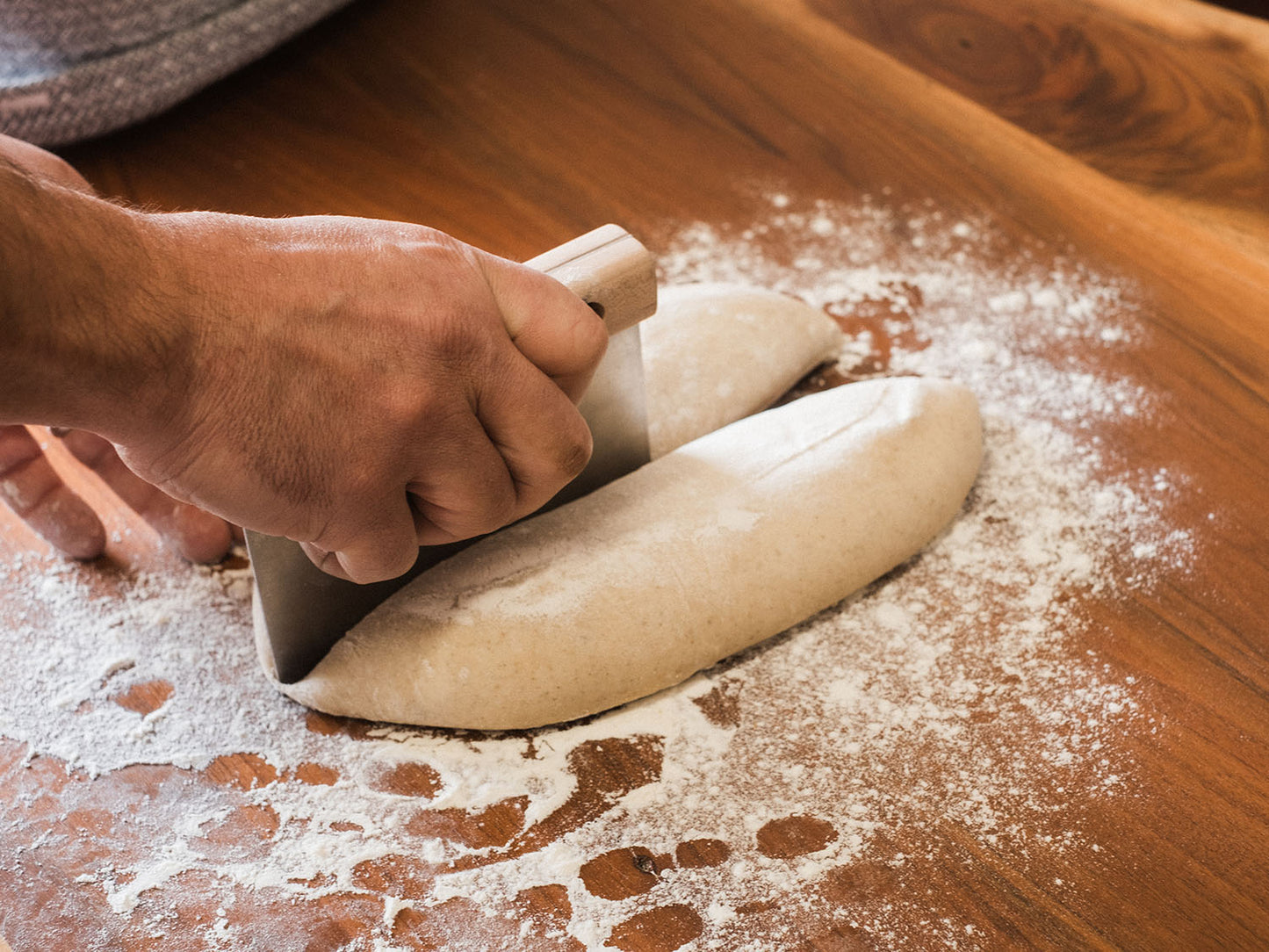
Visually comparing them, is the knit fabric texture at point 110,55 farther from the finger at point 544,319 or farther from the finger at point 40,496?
the finger at point 544,319

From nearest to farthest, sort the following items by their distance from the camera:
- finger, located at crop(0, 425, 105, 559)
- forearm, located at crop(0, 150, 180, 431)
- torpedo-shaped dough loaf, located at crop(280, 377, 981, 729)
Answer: forearm, located at crop(0, 150, 180, 431), torpedo-shaped dough loaf, located at crop(280, 377, 981, 729), finger, located at crop(0, 425, 105, 559)

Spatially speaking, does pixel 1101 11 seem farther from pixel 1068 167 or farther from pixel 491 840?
pixel 491 840

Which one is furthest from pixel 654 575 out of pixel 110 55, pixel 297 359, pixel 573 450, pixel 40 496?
pixel 110 55

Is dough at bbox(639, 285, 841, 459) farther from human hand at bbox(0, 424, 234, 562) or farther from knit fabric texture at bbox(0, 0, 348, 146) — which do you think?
knit fabric texture at bbox(0, 0, 348, 146)

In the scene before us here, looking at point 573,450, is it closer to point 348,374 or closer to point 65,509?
point 348,374

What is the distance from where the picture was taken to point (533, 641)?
1.05 metres

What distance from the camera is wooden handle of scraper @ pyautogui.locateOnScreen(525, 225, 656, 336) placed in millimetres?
993

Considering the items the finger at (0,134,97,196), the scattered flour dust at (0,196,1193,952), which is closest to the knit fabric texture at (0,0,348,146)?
the finger at (0,134,97,196)

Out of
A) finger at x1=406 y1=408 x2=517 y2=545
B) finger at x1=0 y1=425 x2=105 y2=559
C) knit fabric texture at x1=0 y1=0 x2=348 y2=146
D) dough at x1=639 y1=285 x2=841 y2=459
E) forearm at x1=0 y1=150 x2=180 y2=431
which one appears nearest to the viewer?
forearm at x1=0 y1=150 x2=180 y2=431

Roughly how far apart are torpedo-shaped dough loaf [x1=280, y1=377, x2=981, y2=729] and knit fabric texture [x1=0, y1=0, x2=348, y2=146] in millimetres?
1055

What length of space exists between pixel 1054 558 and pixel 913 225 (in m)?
0.60

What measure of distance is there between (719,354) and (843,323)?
26 centimetres

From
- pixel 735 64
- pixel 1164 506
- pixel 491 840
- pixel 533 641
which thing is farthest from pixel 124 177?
pixel 1164 506

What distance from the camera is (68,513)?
118 cm
